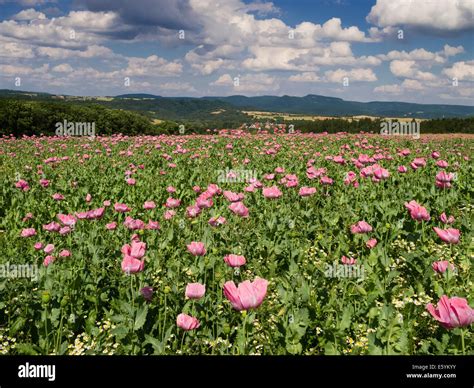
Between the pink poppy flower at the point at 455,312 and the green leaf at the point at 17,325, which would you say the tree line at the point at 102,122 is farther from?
the pink poppy flower at the point at 455,312

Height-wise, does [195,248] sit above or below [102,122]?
below

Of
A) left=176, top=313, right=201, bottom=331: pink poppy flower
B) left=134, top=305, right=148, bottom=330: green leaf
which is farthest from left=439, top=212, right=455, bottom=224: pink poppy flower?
left=134, top=305, right=148, bottom=330: green leaf

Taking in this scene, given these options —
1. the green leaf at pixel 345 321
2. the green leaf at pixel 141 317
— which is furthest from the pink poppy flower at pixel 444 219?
the green leaf at pixel 141 317

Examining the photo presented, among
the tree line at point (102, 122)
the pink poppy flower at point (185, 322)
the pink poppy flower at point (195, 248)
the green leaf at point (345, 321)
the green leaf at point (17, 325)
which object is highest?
the tree line at point (102, 122)

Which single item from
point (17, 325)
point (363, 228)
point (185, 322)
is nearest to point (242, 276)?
point (363, 228)

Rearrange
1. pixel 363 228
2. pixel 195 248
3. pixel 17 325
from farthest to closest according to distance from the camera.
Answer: pixel 363 228 → pixel 195 248 → pixel 17 325

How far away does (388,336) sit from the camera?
268 centimetres

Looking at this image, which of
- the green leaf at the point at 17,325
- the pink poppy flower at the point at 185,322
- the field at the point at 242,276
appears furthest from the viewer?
the green leaf at the point at 17,325

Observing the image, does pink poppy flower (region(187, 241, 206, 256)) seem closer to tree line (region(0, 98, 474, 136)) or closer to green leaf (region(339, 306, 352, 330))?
green leaf (region(339, 306, 352, 330))

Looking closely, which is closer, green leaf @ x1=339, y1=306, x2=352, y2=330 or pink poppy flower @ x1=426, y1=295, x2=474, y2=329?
pink poppy flower @ x1=426, y1=295, x2=474, y2=329

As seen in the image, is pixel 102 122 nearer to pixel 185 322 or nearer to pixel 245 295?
pixel 185 322

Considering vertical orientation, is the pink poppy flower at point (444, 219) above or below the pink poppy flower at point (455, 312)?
above
